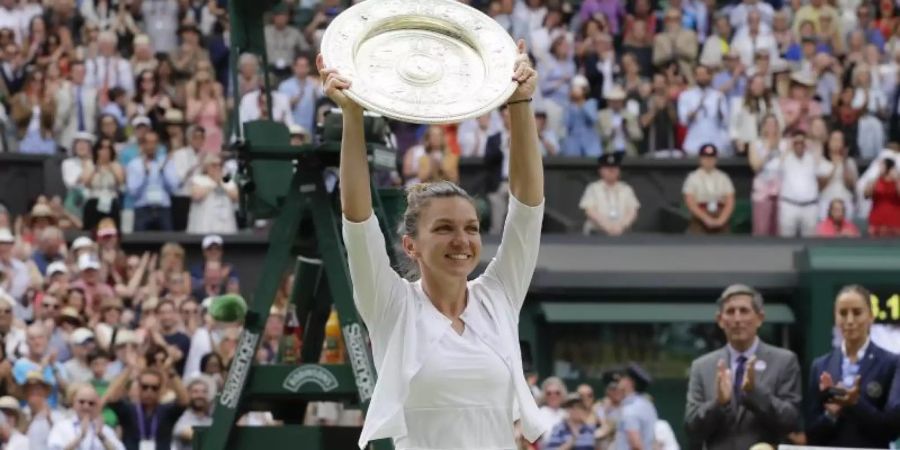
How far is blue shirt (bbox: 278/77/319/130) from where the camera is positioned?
20297mm

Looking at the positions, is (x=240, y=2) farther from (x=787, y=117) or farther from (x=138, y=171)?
(x=787, y=117)

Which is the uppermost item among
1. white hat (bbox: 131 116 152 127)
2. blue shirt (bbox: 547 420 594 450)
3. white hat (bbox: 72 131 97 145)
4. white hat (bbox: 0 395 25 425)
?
white hat (bbox: 131 116 152 127)

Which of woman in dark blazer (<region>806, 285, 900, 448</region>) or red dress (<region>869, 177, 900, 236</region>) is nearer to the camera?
woman in dark blazer (<region>806, 285, 900, 448</region>)

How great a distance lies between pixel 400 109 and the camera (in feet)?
19.8

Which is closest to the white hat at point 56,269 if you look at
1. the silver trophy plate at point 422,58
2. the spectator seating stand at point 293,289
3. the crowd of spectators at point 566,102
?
the crowd of spectators at point 566,102

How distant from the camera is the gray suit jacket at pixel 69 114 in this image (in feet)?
67.2

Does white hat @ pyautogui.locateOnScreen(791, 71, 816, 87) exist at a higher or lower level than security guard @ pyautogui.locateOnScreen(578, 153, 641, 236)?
higher

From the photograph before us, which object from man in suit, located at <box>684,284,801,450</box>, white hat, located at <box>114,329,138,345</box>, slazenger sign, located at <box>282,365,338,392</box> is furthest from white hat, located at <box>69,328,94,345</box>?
man in suit, located at <box>684,284,801,450</box>

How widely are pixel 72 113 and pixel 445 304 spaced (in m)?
14.8

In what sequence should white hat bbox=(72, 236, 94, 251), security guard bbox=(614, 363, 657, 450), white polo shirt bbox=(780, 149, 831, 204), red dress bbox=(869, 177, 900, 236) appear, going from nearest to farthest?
security guard bbox=(614, 363, 657, 450) → white hat bbox=(72, 236, 94, 251) → red dress bbox=(869, 177, 900, 236) → white polo shirt bbox=(780, 149, 831, 204)

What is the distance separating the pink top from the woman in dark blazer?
1073 centimetres

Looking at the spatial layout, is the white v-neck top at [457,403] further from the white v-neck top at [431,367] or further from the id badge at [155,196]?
the id badge at [155,196]

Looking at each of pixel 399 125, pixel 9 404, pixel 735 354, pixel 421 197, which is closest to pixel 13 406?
pixel 9 404

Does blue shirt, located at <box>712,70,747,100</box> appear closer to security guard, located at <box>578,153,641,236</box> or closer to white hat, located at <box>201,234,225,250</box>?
security guard, located at <box>578,153,641,236</box>
